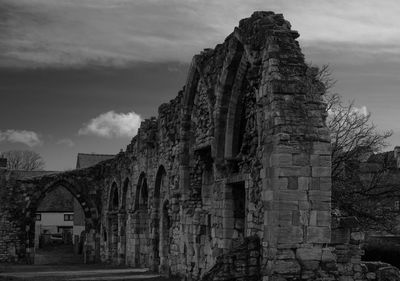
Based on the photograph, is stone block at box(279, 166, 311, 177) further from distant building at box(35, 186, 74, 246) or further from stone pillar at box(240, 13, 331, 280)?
distant building at box(35, 186, 74, 246)

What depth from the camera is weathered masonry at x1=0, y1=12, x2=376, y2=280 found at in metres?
9.63

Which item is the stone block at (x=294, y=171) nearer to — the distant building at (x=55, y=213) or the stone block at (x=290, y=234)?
the stone block at (x=290, y=234)

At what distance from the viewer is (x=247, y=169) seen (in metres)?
11.6

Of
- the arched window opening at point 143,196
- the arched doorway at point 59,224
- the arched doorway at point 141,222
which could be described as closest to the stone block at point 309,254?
the arched doorway at point 141,222

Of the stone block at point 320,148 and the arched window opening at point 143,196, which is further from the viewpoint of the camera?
the arched window opening at point 143,196

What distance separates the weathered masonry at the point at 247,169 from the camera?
31.6ft

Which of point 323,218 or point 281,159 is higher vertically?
point 281,159

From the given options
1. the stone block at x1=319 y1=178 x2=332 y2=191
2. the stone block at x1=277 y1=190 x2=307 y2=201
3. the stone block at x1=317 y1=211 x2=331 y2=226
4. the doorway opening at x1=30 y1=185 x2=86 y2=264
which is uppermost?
the stone block at x1=319 y1=178 x2=332 y2=191

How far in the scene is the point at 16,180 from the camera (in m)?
31.6

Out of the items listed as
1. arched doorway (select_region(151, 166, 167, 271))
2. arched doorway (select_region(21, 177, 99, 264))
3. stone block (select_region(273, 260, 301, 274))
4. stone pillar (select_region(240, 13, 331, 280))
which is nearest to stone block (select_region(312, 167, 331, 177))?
stone pillar (select_region(240, 13, 331, 280))

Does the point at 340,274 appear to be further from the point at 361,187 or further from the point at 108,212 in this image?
the point at 108,212

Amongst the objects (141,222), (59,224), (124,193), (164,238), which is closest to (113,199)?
(124,193)

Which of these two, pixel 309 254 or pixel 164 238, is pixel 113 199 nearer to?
pixel 164 238

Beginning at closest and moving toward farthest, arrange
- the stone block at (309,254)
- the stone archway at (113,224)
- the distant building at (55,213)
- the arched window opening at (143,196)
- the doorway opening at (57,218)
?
the stone block at (309,254) → the arched window opening at (143,196) → the stone archway at (113,224) → the doorway opening at (57,218) → the distant building at (55,213)
